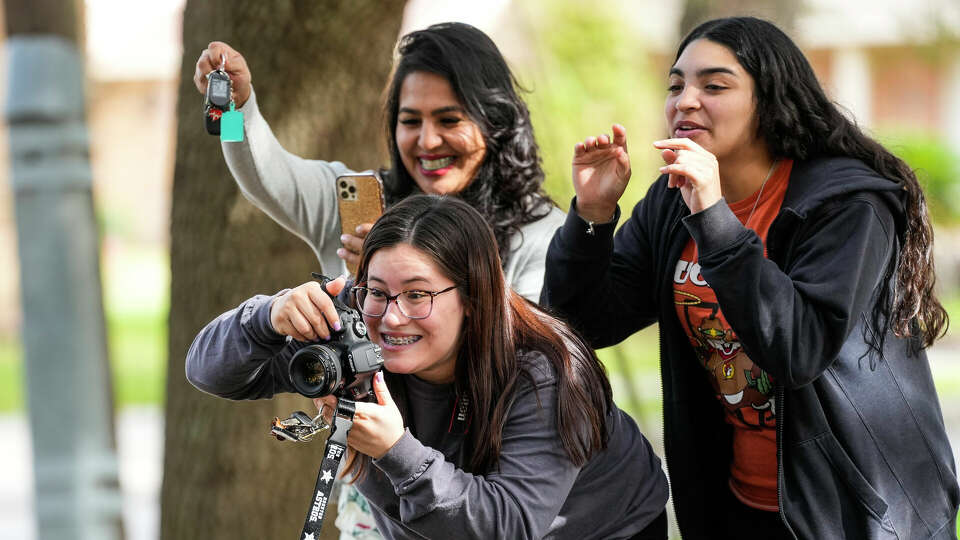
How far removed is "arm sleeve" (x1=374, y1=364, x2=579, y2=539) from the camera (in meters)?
1.97

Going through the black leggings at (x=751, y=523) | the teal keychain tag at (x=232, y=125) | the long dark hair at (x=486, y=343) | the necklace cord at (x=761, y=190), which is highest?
the teal keychain tag at (x=232, y=125)

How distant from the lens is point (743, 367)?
227 centimetres

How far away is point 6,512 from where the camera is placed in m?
7.51

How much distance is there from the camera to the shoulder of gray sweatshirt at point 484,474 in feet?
6.52

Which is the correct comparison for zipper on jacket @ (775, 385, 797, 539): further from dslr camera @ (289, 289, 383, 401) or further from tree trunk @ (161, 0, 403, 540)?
tree trunk @ (161, 0, 403, 540)

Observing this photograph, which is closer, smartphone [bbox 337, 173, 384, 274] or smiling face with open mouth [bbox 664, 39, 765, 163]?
smiling face with open mouth [bbox 664, 39, 765, 163]

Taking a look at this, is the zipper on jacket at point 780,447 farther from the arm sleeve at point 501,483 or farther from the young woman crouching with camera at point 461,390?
the arm sleeve at point 501,483

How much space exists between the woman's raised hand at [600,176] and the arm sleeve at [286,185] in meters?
0.65

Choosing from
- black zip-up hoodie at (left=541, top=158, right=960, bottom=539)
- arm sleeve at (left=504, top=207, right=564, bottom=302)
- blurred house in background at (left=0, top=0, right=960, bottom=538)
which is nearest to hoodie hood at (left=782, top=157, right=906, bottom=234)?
black zip-up hoodie at (left=541, top=158, right=960, bottom=539)

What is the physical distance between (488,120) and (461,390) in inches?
31.1

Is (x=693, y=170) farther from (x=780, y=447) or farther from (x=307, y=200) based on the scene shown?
(x=307, y=200)

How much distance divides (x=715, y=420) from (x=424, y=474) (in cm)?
72

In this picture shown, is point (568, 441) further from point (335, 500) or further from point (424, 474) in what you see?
point (335, 500)

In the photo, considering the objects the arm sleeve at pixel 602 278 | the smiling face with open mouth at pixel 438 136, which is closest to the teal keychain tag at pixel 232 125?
the smiling face with open mouth at pixel 438 136
